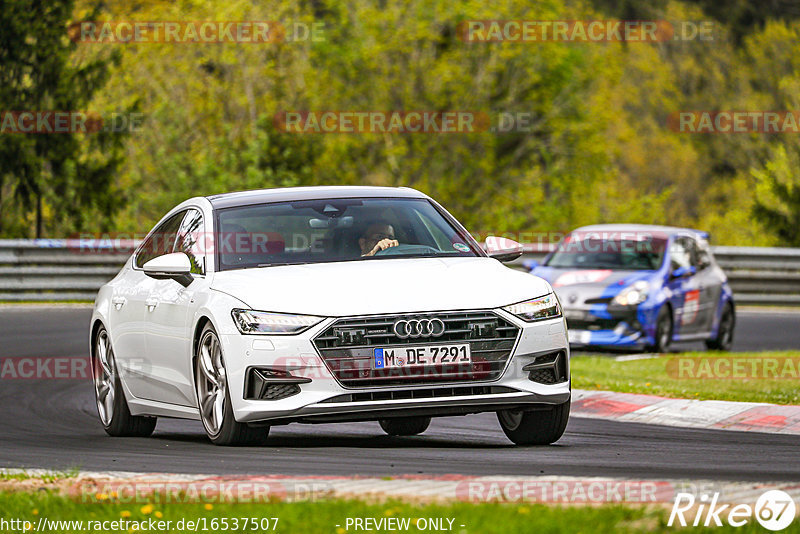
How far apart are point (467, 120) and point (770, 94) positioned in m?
26.4

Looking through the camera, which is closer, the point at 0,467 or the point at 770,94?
the point at 0,467

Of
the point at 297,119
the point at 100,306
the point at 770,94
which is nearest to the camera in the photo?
the point at 100,306

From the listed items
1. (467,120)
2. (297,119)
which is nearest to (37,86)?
(297,119)

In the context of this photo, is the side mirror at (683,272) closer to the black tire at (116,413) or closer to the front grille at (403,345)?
the black tire at (116,413)

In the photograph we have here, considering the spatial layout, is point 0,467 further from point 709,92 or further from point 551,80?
point 709,92

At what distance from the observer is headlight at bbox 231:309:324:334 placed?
28.9ft

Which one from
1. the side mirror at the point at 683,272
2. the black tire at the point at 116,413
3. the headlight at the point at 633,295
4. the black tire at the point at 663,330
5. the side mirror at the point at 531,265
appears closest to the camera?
the black tire at the point at 116,413

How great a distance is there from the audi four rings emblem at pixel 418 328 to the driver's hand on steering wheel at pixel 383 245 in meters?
1.14

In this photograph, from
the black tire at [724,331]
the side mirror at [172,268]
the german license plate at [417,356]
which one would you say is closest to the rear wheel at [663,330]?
the black tire at [724,331]

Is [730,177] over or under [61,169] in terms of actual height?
under

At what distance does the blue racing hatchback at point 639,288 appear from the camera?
19578 millimetres

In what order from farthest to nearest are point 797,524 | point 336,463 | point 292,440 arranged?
point 292,440, point 336,463, point 797,524

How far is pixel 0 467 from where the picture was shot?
888 cm

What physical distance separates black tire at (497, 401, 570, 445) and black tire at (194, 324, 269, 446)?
1.59 meters
